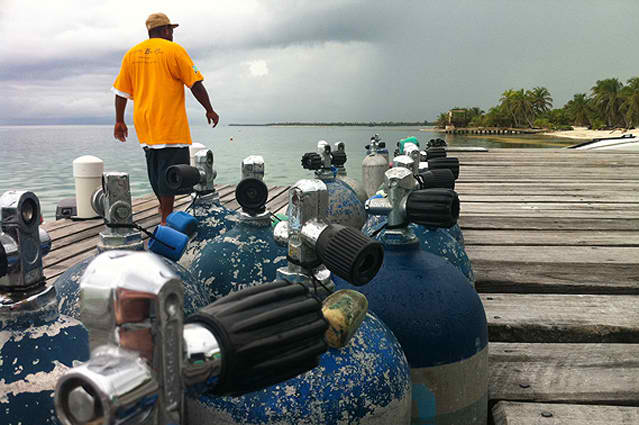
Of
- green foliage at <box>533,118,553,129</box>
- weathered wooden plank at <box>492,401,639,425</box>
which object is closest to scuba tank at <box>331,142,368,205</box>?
weathered wooden plank at <box>492,401,639,425</box>

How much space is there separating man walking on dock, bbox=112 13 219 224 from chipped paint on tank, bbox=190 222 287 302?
3233 mm

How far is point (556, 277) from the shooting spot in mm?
3143

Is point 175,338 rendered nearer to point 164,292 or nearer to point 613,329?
point 164,292

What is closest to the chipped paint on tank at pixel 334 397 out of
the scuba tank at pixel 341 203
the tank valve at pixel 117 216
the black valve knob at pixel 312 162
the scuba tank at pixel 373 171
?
the tank valve at pixel 117 216

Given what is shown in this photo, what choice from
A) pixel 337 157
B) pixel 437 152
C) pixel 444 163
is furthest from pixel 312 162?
pixel 444 163

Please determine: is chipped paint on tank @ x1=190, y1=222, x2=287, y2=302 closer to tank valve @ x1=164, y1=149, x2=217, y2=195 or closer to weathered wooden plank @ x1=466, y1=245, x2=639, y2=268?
tank valve @ x1=164, y1=149, x2=217, y2=195

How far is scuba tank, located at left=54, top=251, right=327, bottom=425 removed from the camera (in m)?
0.58

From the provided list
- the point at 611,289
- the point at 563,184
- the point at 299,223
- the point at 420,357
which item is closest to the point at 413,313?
the point at 420,357

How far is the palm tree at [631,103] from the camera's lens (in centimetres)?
8712

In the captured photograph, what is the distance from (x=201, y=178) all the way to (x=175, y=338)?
74.5 inches

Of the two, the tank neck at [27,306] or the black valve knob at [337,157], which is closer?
the tank neck at [27,306]

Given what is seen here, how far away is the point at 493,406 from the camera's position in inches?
75.2

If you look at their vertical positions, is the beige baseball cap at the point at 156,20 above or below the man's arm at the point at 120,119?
above

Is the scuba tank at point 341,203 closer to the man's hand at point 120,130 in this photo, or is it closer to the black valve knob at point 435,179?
the black valve knob at point 435,179
